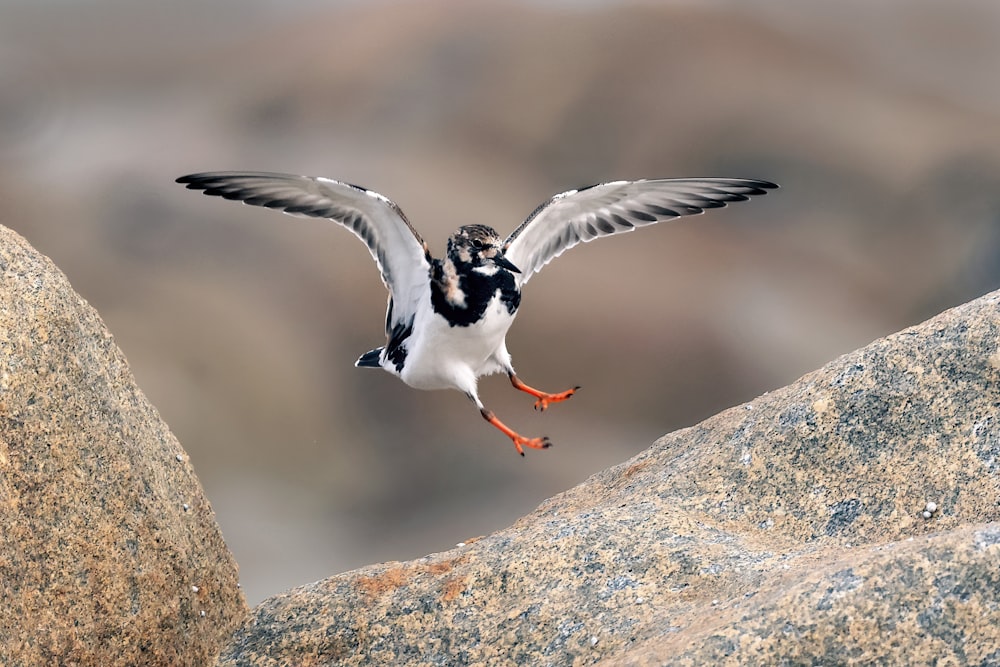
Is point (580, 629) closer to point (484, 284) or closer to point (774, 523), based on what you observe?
point (774, 523)

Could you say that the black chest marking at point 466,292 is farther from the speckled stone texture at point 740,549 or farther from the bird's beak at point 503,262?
the speckled stone texture at point 740,549

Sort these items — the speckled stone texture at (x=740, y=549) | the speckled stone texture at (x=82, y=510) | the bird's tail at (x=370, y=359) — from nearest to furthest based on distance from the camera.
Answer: the speckled stone texture at (x=740, y=549)
the speckled stone texture at (x=82, y=510)
the bird's tail at (x=370, y=359)

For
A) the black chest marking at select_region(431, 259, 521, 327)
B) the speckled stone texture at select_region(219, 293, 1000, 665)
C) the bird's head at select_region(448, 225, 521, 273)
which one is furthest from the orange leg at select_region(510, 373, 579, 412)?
the speckled stone texture at select_region(219, 293, 1000, 665)

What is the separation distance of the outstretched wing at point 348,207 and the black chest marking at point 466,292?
0.36 metres

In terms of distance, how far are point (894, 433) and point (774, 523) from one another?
0.76m

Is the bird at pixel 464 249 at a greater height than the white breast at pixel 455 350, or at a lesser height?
greater

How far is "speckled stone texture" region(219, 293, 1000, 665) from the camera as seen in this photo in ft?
12.6

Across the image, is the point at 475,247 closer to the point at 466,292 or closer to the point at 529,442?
the point at 466,292

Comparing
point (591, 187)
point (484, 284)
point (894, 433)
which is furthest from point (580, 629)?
point (591, 187)

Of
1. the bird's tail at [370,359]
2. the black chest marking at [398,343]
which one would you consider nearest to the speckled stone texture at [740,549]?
the black chest marking at [398,343]

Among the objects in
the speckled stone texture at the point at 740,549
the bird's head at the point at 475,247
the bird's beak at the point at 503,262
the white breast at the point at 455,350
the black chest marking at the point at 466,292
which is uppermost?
the bird's head at the point at 475,247

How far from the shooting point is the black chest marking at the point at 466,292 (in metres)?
8.05

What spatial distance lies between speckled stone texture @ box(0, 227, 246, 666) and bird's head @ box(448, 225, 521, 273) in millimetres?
3148

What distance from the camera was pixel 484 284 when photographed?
8062 millimetres
